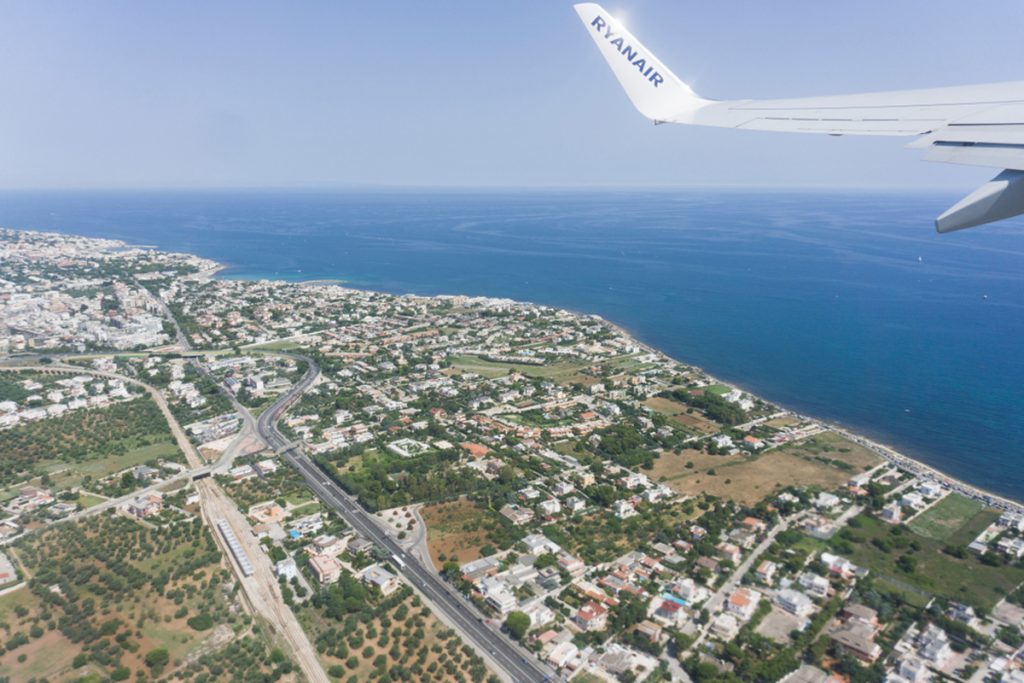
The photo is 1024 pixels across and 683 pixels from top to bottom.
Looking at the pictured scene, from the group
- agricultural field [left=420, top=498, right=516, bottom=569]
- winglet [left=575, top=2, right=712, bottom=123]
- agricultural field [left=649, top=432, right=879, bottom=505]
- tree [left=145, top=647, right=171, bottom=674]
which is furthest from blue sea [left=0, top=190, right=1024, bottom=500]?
tree [left=145, top=647, right=171, bottom=674]

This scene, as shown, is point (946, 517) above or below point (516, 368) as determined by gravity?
below

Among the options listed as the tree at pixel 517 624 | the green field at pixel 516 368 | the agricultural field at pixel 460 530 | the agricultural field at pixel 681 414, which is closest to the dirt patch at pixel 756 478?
the agricultural field at pixel 681 414

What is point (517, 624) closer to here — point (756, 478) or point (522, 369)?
point (756, 478)

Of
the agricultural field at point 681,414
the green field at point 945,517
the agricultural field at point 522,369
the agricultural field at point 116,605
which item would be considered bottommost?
the agricultural field at point 681,414

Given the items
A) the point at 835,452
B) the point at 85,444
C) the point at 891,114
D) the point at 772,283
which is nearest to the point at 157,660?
the point at 85,444

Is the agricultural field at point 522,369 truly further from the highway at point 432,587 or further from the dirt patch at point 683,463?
the highway at point 432,587

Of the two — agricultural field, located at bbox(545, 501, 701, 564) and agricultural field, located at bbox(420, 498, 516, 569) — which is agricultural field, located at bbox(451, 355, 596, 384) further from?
agricultural field, located at bbox(420, 498, 516, 569)

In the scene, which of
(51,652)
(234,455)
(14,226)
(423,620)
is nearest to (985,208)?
(423,620)
